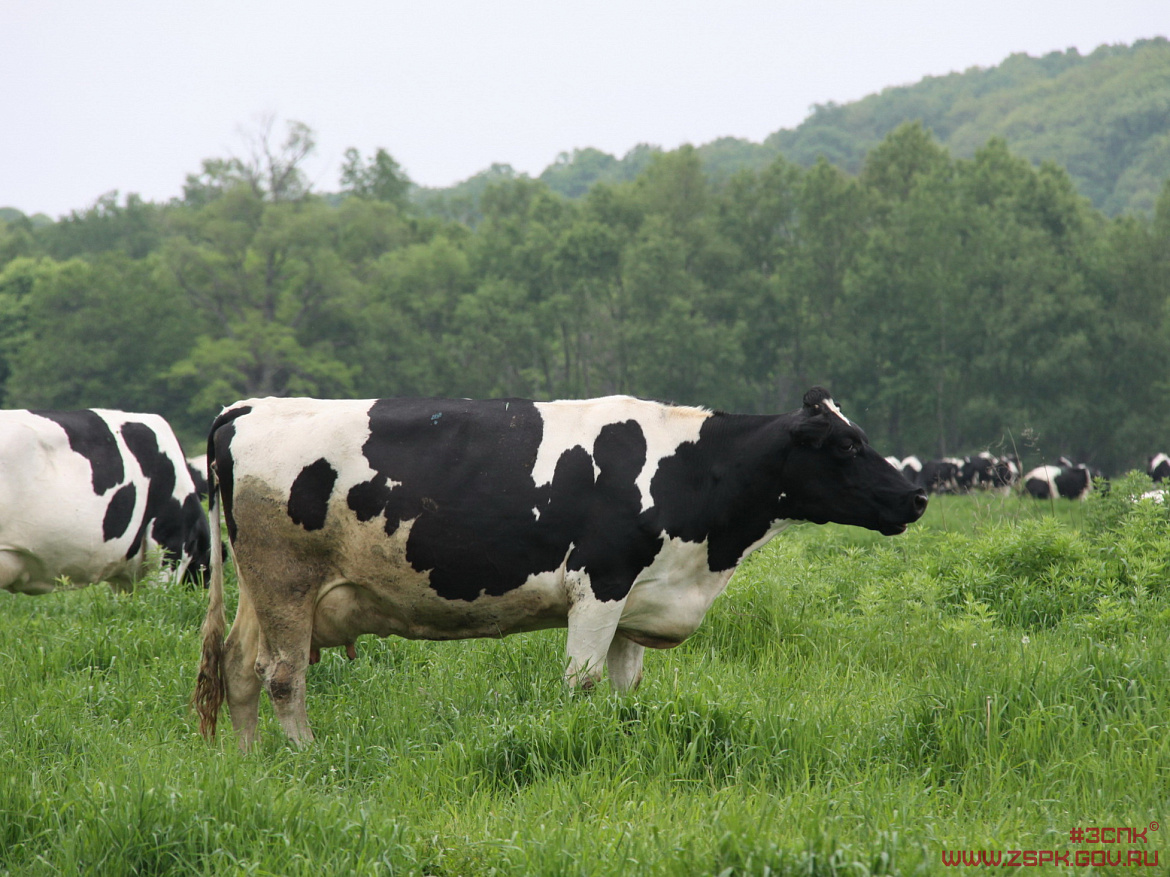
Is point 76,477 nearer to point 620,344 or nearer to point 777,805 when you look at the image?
point 777,805

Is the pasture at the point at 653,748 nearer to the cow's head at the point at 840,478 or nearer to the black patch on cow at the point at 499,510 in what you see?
the black patch on cow at the point at 499,510

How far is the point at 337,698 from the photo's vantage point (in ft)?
20.6

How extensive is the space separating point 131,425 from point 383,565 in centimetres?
503

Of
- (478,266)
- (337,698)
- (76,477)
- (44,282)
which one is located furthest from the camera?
(478,266)

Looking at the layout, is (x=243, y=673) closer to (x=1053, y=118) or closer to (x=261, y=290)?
(x=261, y=290)

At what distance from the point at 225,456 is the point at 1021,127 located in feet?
483

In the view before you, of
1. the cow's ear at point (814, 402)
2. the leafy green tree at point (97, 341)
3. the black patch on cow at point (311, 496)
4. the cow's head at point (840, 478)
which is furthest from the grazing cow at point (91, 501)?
the leafy green tree at point (97, 341)

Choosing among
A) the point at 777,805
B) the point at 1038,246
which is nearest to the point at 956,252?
the point at 1038,246

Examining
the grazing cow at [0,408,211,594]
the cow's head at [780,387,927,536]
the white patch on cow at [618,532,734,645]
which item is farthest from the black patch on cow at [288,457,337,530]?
the grazing cow at [0,408,211,594]

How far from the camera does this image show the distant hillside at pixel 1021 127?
112375mm

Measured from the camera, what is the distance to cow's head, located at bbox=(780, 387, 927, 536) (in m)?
5.89

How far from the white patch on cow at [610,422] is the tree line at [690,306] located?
43.0m

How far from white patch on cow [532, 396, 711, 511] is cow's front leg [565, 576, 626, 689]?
581mm

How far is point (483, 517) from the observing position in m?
5.52
